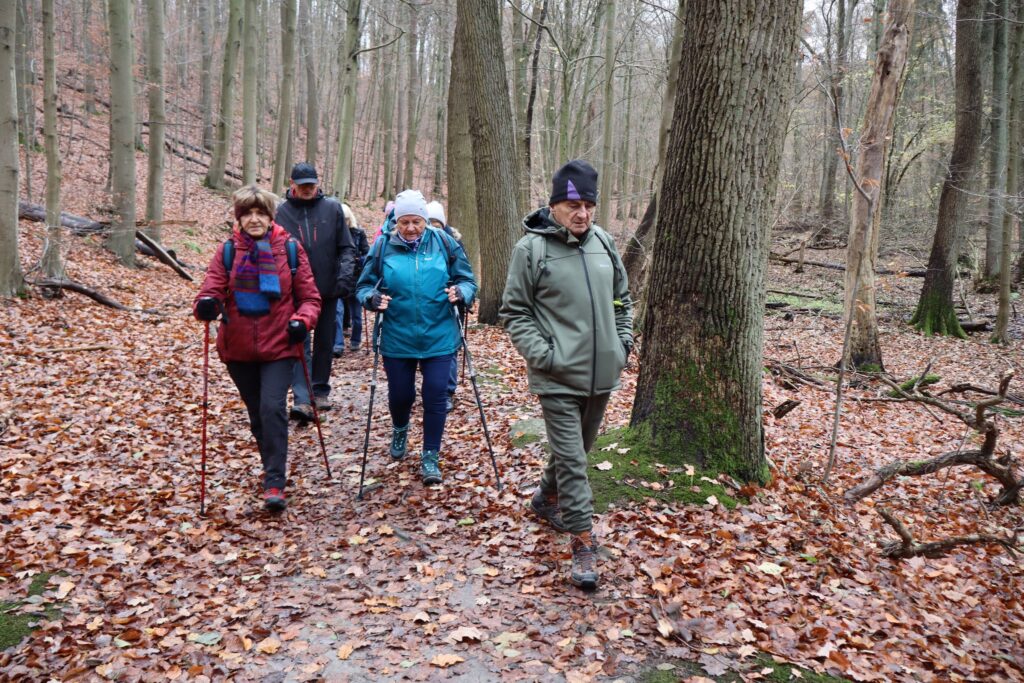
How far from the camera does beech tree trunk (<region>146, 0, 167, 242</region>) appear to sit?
16.0m

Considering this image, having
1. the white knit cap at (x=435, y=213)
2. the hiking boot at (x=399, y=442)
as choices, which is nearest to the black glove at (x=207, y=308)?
the hiking boot at (x=399, y=442)

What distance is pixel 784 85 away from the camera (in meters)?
4.61

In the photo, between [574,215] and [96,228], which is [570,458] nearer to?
[574,215]

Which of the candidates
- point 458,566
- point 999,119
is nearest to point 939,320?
point 999,119

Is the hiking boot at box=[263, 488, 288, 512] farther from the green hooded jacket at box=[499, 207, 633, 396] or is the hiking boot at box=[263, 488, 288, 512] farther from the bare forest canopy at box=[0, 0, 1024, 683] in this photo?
the green hooded jacket at box=[499, 207, 633, 396]

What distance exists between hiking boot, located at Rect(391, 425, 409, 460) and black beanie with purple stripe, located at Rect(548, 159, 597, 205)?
2.86 metres

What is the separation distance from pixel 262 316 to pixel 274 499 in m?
1.39

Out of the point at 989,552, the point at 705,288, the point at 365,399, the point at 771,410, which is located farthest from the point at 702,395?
the point at 365,399

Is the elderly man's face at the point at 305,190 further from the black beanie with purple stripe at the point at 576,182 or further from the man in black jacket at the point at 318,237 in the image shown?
the black beanie with purple stripe at the point at 576,182

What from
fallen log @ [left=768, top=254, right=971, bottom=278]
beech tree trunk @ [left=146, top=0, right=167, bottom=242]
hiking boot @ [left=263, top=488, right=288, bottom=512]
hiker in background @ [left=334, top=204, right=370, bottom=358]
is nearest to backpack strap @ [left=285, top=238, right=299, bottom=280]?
hiking boot @ [left=263, top=488, right=288, bottom=512]

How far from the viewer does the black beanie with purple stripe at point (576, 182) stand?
3.89m

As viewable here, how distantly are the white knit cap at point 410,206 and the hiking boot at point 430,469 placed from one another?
1944mm

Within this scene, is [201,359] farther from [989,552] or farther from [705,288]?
[989,552]

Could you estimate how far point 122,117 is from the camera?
548 inches
